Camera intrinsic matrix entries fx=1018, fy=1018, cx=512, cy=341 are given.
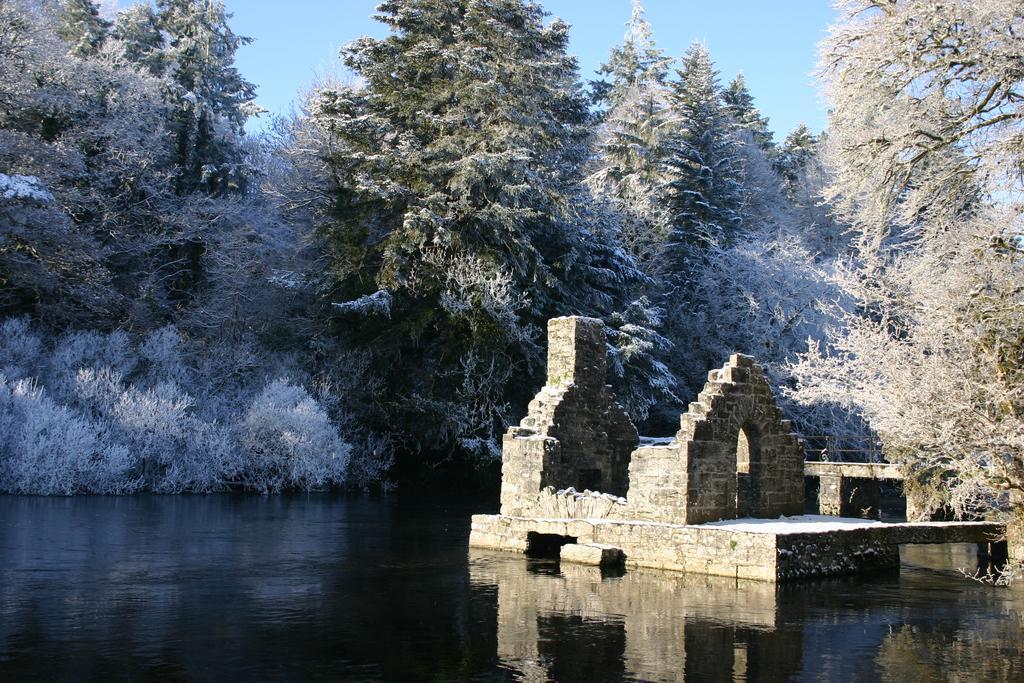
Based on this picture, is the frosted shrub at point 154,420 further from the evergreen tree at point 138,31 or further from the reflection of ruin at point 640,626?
the evergreen tree at point 138,31

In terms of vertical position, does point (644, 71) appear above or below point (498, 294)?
above

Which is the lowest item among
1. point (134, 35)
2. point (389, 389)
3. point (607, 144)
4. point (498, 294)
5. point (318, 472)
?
point (318, 472)

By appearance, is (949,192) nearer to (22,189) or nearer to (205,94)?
(22,189)

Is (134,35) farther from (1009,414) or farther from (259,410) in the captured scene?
(1009,414)

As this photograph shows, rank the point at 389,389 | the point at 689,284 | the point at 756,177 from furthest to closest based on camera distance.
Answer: the point at 756,177 → the point at 689,284 → the point at 389,389

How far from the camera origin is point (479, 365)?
3000 cm

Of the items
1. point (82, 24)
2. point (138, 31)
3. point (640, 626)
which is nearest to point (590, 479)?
point (640, 626)

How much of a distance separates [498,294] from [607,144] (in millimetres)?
14123

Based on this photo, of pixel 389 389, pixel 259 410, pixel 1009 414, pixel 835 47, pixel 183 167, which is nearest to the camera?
pixel 1009 414

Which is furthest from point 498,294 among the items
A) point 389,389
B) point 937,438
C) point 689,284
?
point 937,438

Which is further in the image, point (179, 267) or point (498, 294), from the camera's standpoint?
point (179, 267)

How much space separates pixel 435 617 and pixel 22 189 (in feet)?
62.0

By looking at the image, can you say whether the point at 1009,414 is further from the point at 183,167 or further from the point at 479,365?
the point at 183,167

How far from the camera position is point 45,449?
24.0 m
